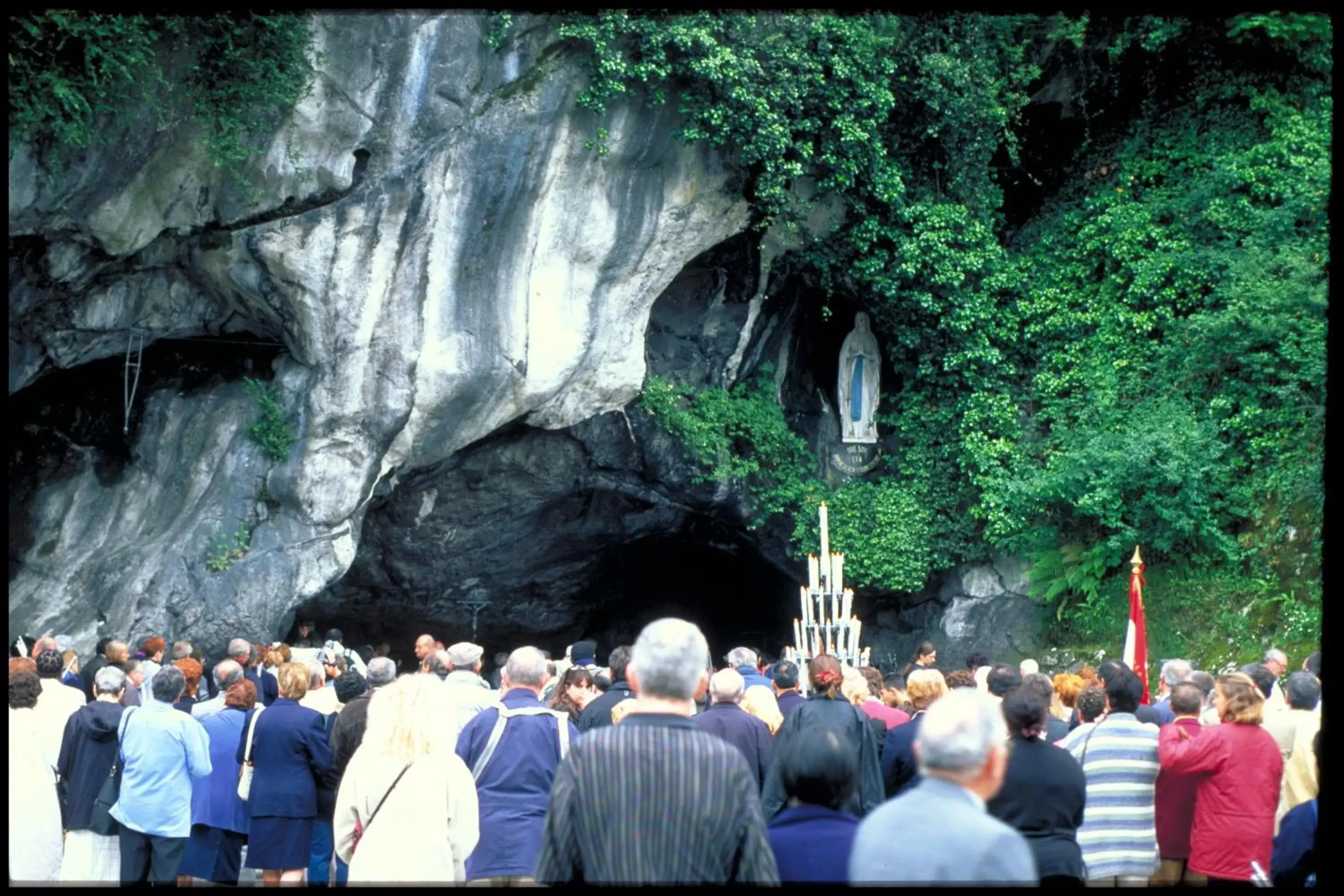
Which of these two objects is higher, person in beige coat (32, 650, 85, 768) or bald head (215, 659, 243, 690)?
bald head (215, 659, 243, 690)

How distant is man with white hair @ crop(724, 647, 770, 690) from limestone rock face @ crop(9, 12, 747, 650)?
24.1ft

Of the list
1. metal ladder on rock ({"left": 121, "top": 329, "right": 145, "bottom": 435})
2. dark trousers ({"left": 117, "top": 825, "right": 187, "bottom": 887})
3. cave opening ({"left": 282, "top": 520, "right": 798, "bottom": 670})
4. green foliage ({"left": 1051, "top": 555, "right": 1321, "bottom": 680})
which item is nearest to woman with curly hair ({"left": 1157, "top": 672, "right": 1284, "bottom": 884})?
dark trousers ({"left": 117, "top": 825, "right": 187, "bottom": 887})

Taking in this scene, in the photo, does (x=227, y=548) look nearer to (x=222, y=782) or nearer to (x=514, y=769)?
(x=222, y=782)

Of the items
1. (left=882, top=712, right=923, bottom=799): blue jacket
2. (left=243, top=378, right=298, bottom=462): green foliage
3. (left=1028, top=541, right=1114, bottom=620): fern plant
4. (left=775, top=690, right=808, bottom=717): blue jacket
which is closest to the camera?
(left=882, top=712, right=923, bottom=799): blue jacket

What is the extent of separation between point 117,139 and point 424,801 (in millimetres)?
9027

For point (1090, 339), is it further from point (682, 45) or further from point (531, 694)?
point (531, 694)

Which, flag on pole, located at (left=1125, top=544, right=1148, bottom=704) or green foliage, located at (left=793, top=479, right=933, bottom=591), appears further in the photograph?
green foliage, located at (left=793, top=479, right=933, bottom=591)

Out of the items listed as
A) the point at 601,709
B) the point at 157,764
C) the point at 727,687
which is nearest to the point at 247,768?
the point at 157,764

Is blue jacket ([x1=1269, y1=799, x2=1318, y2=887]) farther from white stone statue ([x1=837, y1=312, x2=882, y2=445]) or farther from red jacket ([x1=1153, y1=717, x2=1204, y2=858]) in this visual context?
white stone statue ([x1=837, y1=312, x2=882, y2=445])

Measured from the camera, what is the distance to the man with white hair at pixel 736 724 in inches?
262

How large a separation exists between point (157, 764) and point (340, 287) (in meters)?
7.90

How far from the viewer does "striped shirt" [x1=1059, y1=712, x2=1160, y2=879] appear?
5.91 meters

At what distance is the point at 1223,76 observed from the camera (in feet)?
53.8

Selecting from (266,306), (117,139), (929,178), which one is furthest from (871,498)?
(117,139)
